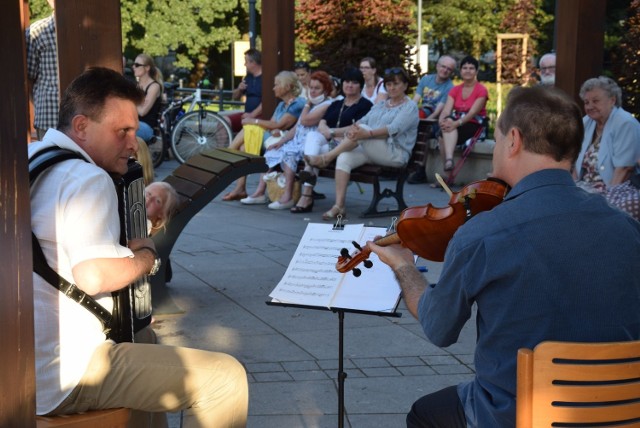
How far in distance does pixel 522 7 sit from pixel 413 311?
2453 centimetres

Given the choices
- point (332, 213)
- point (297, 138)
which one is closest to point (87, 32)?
point (332, 213)

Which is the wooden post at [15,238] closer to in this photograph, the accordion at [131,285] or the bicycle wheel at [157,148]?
the accordion at [131,285]

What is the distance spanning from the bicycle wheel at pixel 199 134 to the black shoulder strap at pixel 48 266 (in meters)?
10.9

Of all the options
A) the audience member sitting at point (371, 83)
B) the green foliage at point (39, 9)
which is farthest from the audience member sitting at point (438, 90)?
the green foliage at point (39, 9)

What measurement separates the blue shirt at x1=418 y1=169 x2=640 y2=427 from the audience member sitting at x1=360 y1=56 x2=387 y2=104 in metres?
8.65

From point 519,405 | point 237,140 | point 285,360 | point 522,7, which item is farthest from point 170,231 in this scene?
point 522,7

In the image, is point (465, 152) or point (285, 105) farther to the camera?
point (465, 152)

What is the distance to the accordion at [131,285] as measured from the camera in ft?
10.1

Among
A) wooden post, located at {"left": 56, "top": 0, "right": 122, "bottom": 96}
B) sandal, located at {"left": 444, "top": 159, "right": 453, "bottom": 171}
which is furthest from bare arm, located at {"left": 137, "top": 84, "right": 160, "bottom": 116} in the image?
wooden post, located at {"left": 56, "top": 0, "right": 122, "bottom": 96}

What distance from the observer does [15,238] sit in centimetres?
212

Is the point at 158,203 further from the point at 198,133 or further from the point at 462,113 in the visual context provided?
the point at 198,133

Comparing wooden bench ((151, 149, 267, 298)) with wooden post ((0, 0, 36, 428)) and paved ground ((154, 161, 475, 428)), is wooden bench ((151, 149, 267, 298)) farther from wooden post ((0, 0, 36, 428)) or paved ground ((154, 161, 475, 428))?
wooden post ((0, 0, 36, 428))

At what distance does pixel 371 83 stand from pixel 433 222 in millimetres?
8398

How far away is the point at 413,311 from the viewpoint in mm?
2723
